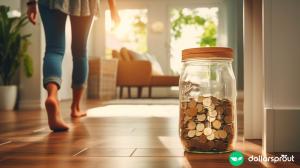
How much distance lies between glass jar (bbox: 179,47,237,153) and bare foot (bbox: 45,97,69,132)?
668 millimetres

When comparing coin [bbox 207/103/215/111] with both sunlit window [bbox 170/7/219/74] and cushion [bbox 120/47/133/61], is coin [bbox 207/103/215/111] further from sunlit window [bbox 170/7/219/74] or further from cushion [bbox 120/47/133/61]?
sunlit window [bbox 170/7/219/74]

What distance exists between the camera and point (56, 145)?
1.17 metres

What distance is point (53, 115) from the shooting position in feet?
5.04

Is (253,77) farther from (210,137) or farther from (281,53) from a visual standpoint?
(210,137)

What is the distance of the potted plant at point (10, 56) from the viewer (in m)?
3.21

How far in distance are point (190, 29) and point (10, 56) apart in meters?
4.98

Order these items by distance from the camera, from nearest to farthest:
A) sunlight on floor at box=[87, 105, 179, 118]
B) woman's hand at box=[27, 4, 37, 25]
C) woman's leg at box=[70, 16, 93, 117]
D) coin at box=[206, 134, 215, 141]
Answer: coin at box=[206, 134, 215, 141] < woman's hand at box=[27, 4, 37, 25] < woman's leg at box=[70, 16, 93, 117] < sunlight on floor at box=[87, 105, 179, 118]

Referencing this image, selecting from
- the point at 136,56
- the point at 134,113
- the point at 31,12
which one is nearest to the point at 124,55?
the point at 136,56

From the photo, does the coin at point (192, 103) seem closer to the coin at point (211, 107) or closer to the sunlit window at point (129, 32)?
the coin at point (211, 107)

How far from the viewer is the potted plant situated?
10.5 ft

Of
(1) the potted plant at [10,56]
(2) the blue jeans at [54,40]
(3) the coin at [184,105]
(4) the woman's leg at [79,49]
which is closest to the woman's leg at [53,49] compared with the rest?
(2) the blue jeans at [54,40]

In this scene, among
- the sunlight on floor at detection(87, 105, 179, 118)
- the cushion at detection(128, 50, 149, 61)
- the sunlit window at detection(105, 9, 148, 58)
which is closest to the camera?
the sunlight on floor at detection(87, 105, 179, 118)

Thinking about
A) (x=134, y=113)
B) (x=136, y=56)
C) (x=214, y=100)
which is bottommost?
(x=134, y=113)

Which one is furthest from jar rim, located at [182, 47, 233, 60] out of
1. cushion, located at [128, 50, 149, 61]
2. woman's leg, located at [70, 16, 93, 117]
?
cushion, located at [128, 50, 149, 61]
